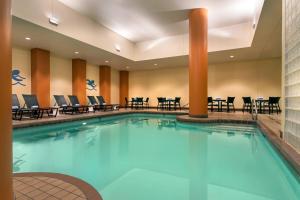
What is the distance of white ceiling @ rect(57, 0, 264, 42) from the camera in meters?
6.30

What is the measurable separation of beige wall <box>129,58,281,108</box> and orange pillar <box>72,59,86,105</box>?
482cm

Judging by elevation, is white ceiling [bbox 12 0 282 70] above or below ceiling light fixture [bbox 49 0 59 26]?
below

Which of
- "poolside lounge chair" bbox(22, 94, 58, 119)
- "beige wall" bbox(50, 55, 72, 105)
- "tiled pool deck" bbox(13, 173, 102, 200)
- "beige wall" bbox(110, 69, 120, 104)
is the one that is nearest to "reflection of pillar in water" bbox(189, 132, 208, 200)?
"tiled pool deck" bbox(13, 173, 102, 200)

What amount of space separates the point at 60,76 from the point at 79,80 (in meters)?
0.94

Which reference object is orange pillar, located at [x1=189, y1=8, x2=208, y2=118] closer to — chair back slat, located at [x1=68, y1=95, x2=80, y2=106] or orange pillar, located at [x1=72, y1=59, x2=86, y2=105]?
chair back slat, located at [x1=68, y1=95, x2=80, y2=106]

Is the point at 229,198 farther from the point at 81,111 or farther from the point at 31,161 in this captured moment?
the point at 81,111

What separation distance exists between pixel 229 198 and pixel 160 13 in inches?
270

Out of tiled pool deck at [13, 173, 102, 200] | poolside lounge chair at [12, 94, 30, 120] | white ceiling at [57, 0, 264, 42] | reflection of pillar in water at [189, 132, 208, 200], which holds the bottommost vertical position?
reflection of pillar in water at [189, 132, 208, 200]

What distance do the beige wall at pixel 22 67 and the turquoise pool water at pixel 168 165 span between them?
4.29 m

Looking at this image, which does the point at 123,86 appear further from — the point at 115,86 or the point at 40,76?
the point at 40,76

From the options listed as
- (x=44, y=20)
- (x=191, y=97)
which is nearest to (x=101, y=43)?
(x=44, y=20)

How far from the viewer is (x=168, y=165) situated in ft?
8.77

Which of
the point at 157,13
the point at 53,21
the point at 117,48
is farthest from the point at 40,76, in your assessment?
the point at 157,13

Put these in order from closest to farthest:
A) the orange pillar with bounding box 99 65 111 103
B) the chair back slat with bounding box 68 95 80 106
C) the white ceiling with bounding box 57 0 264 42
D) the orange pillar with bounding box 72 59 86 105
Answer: the white ceiling with bounding box 57 0 264 42 → the chair back slat with bounding box 68 95 80 106 → the orange pillar with bounding box 72 59 86 105 → the orange pillar with bounding box 99 65 111 103
